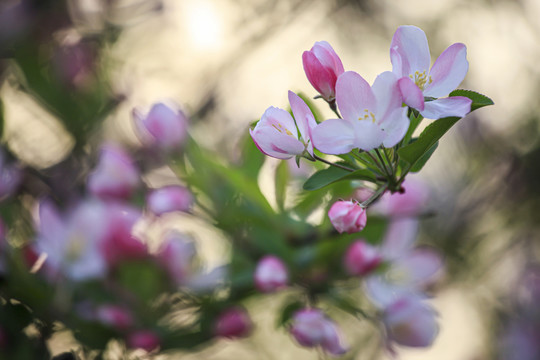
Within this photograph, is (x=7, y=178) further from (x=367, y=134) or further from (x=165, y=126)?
(x=367, y=134)

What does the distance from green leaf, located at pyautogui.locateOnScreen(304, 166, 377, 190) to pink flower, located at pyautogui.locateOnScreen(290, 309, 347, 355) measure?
0.22 metres

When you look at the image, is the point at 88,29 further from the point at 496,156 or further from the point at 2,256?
the point at 496,156

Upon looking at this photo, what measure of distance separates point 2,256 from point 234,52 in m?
0.68

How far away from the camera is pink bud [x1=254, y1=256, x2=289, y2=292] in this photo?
1.79 feet

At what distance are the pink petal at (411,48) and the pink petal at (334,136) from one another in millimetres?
59

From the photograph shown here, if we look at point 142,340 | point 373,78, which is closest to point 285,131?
point 142,340

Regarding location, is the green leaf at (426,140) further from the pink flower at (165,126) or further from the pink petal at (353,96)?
the pink flower at (165,126)

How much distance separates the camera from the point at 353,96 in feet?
1.16

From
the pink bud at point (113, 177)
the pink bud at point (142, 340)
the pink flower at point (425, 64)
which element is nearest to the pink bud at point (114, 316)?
the pink bud at point (142, 340)

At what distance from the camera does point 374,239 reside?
2.05 feet

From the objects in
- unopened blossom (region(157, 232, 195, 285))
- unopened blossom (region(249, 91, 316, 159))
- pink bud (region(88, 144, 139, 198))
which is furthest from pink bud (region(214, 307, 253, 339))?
unopened blossom (region(249, 91, 316, 159))

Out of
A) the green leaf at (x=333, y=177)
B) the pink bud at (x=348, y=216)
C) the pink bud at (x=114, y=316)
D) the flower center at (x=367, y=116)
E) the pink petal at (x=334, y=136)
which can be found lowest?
the pink bud at (x=114, y=316)

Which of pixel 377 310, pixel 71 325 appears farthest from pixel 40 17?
pixel 377 310

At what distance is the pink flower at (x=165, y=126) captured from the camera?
0.62m
